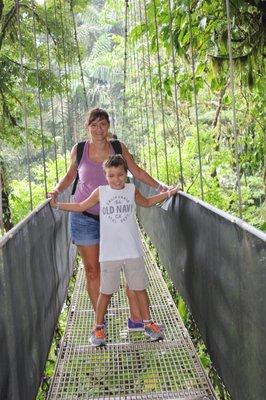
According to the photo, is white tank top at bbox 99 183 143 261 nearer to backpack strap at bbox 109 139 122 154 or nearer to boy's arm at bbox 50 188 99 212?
boy's arm at bbox 50 188 99 212

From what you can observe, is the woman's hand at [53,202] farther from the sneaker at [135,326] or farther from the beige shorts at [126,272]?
the sneaker at [135,326]

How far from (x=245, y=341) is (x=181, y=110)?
7609 mm

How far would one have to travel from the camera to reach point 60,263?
2.88 meters

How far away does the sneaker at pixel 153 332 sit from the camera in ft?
8.11

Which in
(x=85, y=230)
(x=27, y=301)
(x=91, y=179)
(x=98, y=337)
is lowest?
(x=98, y=337)

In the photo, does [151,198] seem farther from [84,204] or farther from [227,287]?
[227,287]

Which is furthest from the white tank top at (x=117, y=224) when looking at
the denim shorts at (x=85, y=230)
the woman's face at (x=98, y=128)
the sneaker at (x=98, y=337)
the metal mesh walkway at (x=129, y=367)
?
the metal mesh walkway at (x=129, y=367)

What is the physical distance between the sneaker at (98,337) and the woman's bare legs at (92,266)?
179mm

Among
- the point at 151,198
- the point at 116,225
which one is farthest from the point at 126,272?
the point at 151,198

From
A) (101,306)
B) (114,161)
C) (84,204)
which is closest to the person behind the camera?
(114,161)

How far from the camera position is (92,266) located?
251 centimetres

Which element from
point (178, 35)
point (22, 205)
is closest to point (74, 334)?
point (178, 35)

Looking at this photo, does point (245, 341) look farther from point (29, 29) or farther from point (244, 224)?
point (29, 29)

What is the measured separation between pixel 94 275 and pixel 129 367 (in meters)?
0.45
